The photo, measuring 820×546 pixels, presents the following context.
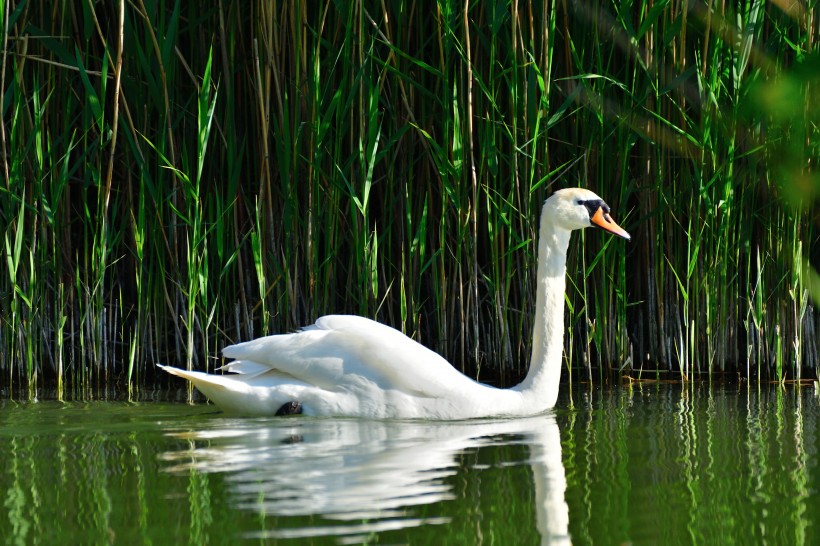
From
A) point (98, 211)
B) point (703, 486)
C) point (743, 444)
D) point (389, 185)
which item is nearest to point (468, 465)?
point (703, 486)

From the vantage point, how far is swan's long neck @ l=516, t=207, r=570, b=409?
5.72m

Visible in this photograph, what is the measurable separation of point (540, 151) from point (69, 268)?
2834mm

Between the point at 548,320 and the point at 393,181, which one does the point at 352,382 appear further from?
the point at 393,181

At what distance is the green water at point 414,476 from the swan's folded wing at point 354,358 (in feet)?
0.66

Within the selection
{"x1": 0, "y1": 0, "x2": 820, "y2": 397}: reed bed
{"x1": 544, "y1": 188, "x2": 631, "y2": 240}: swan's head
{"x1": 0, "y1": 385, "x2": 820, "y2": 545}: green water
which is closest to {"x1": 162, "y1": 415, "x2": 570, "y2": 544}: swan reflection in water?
{"x1": 0, "y1": 385, "x2": 820, "y2": 545}: green water

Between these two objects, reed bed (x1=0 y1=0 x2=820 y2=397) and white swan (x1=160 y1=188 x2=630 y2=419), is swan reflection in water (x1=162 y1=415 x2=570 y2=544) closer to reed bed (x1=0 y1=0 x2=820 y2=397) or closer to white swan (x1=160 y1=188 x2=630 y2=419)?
white swan (x1=160 y1=188 x2=630 y2=419)

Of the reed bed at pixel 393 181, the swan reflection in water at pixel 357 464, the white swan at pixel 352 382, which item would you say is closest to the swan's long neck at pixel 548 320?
the white swan at pixel 352 382

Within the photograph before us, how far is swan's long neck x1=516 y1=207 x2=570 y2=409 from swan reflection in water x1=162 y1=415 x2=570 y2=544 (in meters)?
0.17

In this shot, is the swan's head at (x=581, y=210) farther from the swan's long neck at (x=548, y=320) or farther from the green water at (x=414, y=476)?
the green water at (x=414, y=476)

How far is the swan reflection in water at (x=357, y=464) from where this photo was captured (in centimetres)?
335

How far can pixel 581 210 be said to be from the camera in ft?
19.4

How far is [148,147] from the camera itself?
6.82 meters

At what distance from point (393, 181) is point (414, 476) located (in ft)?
10.4

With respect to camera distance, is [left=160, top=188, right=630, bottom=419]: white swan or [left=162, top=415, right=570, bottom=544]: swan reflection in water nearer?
[left=162, top=415, right=570, bottom=544]: swan reflection in water
